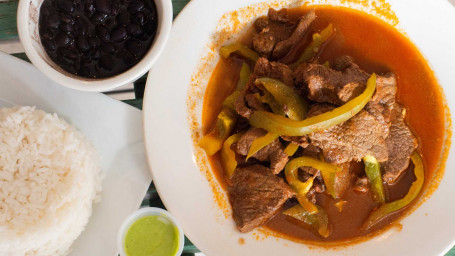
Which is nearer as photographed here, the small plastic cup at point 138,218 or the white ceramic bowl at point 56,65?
the white ceramic bowl at point 56,65

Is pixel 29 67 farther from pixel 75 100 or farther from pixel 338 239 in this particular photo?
pixel 338 239

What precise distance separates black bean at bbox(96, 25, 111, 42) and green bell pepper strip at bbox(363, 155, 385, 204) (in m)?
1.76

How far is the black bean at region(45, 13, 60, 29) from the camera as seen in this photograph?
2.30 meters

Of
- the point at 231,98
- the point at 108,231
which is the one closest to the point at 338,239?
the point at 231,98

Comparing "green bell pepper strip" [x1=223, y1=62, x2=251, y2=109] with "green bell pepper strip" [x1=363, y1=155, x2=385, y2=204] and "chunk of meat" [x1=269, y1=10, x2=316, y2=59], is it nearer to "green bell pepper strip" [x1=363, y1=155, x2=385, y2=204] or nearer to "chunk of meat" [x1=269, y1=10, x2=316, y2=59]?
"chunk of meat" [x1=269, y1=10, x2=316, y2=59]

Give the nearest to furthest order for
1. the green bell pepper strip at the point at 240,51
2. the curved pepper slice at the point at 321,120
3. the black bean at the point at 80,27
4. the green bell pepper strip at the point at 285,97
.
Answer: the black bean at the point at 80,27 → the curved pepper slice at the point at 321,120 → the green bell pepper strip at the point at 285,97 → the green bell pepper strip at the point at 240,51

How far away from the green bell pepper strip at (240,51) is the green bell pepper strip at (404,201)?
50.0 inches

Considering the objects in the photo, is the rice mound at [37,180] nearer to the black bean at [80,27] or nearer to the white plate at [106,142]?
the white plate at [106,142]

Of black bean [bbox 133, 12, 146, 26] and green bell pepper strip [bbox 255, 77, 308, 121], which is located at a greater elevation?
black bean [bbox 133, 12, 146, 26]

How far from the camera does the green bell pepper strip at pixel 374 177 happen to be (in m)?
2.83

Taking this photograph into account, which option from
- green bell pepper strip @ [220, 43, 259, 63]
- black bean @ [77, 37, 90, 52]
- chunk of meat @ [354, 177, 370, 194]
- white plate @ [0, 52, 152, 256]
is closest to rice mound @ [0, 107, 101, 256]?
white plate @ [0, 52, 152, 256]

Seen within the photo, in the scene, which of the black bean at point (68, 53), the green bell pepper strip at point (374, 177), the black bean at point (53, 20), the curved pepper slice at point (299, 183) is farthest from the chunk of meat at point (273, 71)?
the black bean at point (53, 20)

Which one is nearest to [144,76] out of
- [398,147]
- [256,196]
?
[256,196]

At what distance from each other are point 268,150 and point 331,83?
1.93 feet
